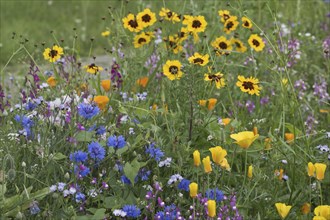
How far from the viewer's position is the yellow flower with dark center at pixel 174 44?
10.8 feet

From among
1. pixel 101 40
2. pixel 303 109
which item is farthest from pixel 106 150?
pixel 101 40

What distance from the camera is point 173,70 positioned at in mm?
2768

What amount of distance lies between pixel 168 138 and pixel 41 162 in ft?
2.07

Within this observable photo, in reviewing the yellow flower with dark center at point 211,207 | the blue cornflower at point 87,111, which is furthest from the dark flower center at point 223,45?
the yellow flower with dark center at point 211,207

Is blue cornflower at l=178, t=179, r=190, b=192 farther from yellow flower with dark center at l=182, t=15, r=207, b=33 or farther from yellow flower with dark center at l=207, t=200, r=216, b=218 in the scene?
yellow flower with dark center at l=182, t=15, r=207, b=33

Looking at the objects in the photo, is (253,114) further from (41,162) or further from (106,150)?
(41,162)

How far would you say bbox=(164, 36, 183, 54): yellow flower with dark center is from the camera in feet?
10.8

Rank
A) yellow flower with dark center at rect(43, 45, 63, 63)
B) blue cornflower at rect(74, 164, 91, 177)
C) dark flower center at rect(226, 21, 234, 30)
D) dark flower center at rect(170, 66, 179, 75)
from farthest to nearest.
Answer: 1. dark flower center at rect(226, 21, 234, 30)
2. yellow flower with dark center at rect(43, 45, 63, 63)
3. dark flower center at rect(170, 66, 179, 75)
4. blue cornflower at rect(74, 164, 91, 177)

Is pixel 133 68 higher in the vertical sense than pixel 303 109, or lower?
higher

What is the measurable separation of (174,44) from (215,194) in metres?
1.21

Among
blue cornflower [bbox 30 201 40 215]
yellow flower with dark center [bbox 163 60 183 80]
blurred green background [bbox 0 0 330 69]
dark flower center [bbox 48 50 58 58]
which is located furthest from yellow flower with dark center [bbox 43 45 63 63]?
blurred green background [bbox 0 0 330 69]

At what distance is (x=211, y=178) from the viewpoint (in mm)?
2639

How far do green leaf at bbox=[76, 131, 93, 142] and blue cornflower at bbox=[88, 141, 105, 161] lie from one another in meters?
0.07

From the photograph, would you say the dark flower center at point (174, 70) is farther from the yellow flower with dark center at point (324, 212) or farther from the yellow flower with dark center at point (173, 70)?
the yellow flower with dark center at point (324, 212)
